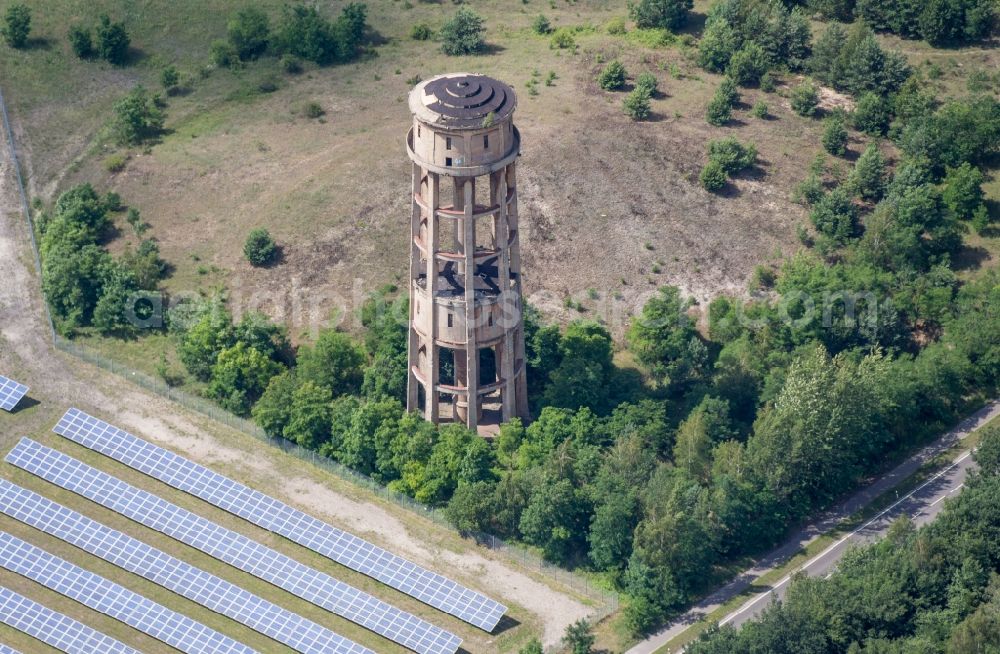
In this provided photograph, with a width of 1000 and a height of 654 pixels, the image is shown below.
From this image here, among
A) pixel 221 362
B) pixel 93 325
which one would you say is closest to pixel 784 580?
pixel 221 362

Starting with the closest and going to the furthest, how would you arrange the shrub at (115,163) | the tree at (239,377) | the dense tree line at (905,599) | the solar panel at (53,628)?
the dense tree line at (905,599) → the solar panel at (53,628) → the tree at (239,377) → the shrub at (115,163)

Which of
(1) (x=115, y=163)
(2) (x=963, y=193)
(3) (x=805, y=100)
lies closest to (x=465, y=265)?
(1) (x=115, y=163)

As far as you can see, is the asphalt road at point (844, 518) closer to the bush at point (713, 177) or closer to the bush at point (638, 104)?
the bush at point (713, 177)

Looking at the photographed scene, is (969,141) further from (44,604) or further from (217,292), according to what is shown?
(44,604)

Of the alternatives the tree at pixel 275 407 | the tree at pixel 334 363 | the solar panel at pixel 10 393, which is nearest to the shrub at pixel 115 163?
the solar panel at pixel 10 393

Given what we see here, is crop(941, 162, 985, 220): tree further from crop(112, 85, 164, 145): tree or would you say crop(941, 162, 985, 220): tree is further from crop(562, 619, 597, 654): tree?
crop(112, 85, 164, 145): tree

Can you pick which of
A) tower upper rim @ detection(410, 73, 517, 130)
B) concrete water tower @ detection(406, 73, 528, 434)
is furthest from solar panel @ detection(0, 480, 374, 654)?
tower upper rim @ detection(410, 73, 517, 130)
